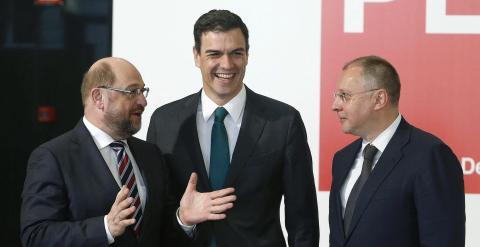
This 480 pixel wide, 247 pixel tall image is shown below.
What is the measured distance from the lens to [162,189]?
8.18 feet

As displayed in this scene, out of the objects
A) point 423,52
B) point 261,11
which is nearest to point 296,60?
point 261,11

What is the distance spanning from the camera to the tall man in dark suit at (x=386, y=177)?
228cm

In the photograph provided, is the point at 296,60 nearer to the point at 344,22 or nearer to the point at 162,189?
the point at 344,22

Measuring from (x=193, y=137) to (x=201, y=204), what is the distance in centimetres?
32

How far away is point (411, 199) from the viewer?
2346 millimetres

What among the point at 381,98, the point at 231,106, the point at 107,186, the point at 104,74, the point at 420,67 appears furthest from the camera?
the point at 420,67

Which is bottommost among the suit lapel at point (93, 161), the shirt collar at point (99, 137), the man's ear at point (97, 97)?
the suit lapel at point (93, 161)

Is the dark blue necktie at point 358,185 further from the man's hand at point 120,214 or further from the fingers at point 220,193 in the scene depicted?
the man's hand at point 120,214

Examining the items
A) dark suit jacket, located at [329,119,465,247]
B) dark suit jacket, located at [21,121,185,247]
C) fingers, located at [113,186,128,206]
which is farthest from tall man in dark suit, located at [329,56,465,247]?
fingers, located at [113,186,128,206]

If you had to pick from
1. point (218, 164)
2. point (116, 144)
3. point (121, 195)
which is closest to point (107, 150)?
point (116, 144)

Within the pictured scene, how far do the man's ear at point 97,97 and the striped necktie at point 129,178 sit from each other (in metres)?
0.14

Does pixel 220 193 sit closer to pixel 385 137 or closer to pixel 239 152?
pixel 239 152

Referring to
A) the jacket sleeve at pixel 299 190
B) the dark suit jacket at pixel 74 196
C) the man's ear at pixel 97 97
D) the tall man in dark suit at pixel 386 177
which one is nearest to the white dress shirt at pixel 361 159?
the tall man in dark suit at pixel 386 177

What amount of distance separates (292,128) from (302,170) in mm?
154
